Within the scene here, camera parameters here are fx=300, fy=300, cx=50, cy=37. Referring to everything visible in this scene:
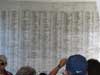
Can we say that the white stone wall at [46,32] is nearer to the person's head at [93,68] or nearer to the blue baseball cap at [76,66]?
the person's head at [93,68]

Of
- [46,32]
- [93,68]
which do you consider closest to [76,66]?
[93,68]

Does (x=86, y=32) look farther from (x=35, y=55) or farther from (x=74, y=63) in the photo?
(x=74, y=63)

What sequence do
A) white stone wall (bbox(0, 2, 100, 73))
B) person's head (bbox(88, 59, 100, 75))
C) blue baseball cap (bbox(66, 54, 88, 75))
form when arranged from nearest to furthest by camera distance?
1. blue baseball cap (bbox(66, 54, 88, 75))
2. person's head (bbox(88, 59, 100, 75))
3. white stone wall (bbox(0, 2, 100, 73))

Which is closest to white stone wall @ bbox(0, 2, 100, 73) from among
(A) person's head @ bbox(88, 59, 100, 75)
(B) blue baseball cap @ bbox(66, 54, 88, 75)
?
(A) person's head @ bbox(88, 59, 100, 75)

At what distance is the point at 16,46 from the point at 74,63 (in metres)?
1.53

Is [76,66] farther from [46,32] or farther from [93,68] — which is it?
[46,32]

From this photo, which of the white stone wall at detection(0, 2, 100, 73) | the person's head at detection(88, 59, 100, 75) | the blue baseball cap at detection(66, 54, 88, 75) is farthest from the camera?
the white stone wall at detection(0, 2, 100, 73)

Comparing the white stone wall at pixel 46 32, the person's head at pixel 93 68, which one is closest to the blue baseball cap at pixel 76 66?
the person's head at pixel 93 68

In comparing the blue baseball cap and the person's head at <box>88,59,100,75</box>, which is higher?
the blue baseball cap

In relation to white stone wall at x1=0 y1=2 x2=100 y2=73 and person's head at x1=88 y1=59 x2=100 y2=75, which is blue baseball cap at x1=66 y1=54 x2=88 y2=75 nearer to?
person's head at x1=88 y1=59 x2=100 y2=75

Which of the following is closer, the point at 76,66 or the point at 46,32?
the point at 76,66

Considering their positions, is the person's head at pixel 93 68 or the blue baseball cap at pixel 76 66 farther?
the person's head at pixel 93 68

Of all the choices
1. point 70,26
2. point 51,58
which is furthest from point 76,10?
point 51,58

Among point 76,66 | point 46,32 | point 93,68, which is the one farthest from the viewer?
point 46,32
